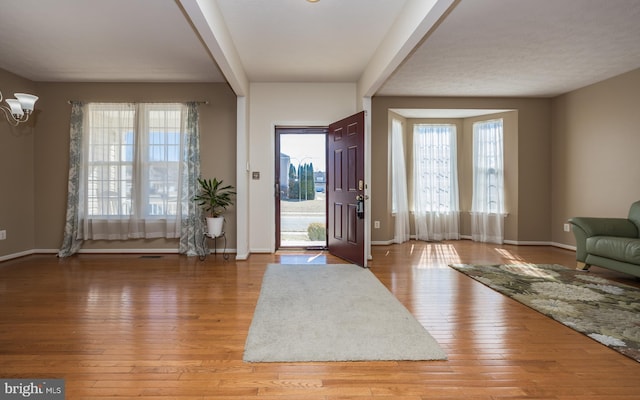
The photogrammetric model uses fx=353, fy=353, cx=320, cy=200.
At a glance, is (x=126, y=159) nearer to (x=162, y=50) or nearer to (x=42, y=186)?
(x=42, y=186)

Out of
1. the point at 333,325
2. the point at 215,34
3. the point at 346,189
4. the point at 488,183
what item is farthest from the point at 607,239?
the point at 215,34

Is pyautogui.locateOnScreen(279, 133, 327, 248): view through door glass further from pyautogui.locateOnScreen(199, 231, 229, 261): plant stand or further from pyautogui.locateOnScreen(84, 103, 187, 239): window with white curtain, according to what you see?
pyautogui.locateOnScreen(84, 103, 187, 239): window with white curtain

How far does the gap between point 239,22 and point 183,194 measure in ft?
9.68

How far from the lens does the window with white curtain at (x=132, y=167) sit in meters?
5.57

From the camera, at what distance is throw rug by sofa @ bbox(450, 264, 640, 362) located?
256cm

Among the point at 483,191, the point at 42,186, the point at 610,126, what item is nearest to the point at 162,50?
the point at 42,186

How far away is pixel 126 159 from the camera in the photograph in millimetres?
5613

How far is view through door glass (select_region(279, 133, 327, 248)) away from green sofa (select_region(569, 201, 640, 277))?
3.61 metres

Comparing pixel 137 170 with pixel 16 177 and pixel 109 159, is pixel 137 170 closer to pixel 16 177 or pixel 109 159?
pixel 109 159

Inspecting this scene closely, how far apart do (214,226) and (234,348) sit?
10.3 ft

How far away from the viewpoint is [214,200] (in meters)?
5.29

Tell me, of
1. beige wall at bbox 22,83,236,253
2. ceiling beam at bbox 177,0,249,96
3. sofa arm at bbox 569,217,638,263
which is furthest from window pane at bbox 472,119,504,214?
ceiling beam at bbox 177,0,249,96

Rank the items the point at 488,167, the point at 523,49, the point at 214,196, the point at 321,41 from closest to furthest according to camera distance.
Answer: the point at 321,41, the point at 523,49, the point at 214,196, the point at 488,167

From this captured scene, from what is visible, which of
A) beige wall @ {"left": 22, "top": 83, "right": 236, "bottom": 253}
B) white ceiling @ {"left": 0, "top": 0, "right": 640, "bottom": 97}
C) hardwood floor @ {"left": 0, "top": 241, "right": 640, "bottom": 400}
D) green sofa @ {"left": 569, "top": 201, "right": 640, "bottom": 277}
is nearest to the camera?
hardwood floor @ {"left": 0, "top": 241, "right": 640, "bottom": 400}
